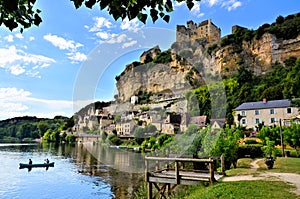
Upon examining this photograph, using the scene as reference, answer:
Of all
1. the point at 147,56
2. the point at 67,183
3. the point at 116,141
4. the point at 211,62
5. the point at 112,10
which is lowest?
the point at 67,183

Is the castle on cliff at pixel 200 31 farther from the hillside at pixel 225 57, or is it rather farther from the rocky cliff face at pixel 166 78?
the rocky cliff face at pixel 166 78

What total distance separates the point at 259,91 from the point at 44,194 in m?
49.9

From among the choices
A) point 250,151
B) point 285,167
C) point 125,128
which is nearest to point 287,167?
point 285,167

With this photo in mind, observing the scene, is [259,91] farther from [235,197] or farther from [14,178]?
[235,197]

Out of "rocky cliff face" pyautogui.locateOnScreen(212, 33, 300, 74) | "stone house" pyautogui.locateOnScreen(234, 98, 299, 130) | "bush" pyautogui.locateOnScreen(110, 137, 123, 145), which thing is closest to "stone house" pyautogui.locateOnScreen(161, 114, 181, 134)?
"stone house" pyautogui.locateOnScreen(234, 98, 299, 130)

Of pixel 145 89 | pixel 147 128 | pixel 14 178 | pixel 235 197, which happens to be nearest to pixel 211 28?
pixel 145 89

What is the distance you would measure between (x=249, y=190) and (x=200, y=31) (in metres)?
106

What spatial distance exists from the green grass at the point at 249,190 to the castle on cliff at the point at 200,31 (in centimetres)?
9699

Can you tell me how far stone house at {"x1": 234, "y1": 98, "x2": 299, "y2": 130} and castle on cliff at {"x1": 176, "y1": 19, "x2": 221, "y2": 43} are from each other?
59.9 metres

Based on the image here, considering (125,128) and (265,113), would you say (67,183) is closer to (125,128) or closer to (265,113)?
(265,113)

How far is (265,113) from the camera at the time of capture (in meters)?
47.1

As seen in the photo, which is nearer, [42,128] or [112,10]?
[112,10]

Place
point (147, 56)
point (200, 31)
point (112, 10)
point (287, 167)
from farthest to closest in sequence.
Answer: point (200, 31) → point (147, 56) → point (287, 167) → point (112, 10)

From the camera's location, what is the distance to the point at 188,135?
86.7 feet
